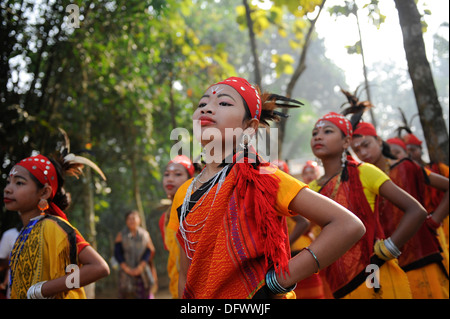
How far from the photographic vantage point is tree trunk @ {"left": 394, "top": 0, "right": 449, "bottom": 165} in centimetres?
426

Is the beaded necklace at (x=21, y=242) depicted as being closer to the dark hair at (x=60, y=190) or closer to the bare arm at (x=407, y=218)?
the dark hair at (x=60, y=190)

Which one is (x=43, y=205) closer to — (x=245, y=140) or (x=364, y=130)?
(x=245, y=140)

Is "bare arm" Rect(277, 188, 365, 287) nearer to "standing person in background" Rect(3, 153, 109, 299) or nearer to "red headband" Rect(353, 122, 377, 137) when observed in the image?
"standing person in background" Rect(3, 153, 109, 299)

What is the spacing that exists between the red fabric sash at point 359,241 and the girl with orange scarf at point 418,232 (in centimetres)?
87

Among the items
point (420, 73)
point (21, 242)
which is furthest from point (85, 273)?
point (420, 73)

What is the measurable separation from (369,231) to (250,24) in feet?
14.4

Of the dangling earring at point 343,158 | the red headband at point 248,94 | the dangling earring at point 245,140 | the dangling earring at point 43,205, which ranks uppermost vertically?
the dangling earring at point 343,158

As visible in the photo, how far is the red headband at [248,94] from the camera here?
7.89ft

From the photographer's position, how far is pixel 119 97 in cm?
960

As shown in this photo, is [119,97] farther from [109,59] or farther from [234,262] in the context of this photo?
[234,262]

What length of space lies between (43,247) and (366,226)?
2.67 m

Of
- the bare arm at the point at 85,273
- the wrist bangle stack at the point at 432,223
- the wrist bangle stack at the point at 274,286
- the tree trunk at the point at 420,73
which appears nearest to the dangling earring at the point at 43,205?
the bare arm at the point at 85,273

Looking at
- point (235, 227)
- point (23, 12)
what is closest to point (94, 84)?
point (23, 12)
